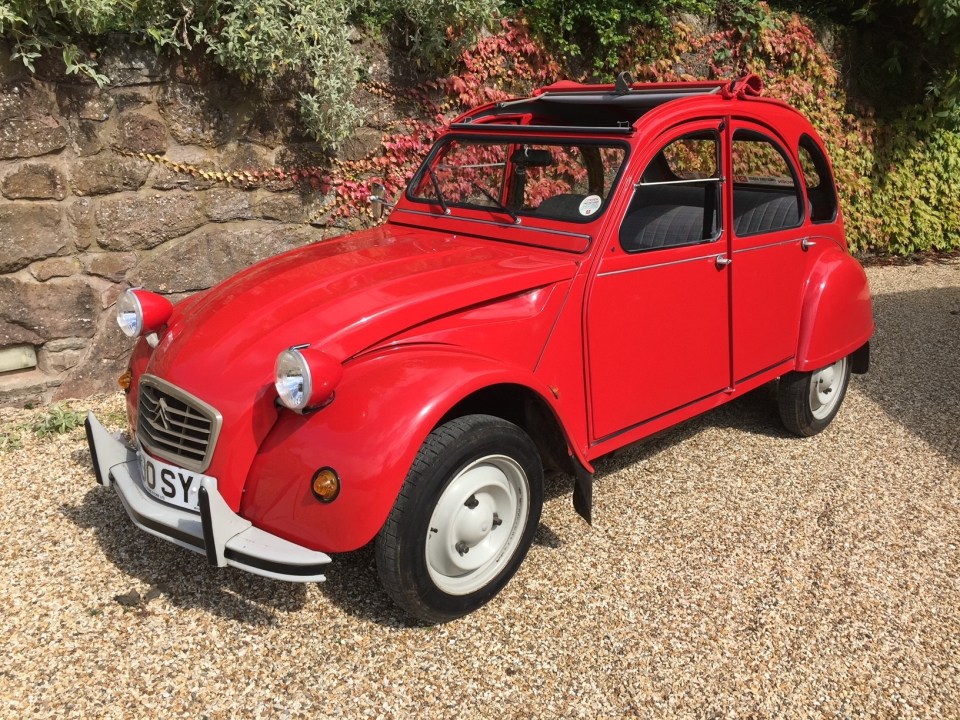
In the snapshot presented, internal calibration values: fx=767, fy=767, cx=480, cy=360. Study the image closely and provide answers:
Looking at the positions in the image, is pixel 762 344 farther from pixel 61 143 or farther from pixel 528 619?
pixel 61 143

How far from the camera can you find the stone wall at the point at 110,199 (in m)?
4.48

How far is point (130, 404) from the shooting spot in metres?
3.00

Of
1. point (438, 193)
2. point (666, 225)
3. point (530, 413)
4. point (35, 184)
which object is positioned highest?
point (35, 184)

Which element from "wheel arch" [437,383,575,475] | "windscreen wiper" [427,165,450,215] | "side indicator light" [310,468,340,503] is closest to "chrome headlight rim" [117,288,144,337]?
"side indicator light" [310,468,340,503]

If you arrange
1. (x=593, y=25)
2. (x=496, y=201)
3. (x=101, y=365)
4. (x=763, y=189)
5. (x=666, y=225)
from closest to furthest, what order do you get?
(x=496, y=201), (x=666, y=225), (x=763, y=189), (x=101, y=365), (x=593, y=25)

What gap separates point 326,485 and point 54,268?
3216 millimetres

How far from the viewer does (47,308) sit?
464 cm

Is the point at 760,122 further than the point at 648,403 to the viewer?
Yes

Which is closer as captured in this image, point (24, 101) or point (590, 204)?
point (590, 204)

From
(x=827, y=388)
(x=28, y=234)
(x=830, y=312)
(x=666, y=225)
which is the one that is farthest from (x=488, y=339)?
(x=28, y=234)

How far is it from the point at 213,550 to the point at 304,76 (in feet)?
12.4

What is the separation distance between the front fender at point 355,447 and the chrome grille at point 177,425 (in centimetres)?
20

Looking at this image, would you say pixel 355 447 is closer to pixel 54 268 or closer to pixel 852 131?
pixel 54 268

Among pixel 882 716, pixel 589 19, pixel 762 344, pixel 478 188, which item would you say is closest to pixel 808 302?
pixel 762 344
